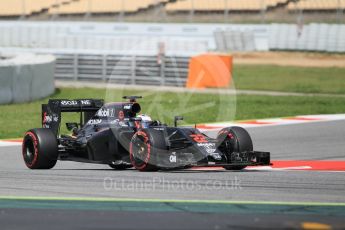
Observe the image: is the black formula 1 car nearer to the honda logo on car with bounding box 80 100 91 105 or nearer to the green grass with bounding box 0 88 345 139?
the honda logo on car with bounding box 80 100 91 105

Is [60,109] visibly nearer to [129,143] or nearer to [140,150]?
[129,143]

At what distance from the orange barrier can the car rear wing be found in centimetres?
1699

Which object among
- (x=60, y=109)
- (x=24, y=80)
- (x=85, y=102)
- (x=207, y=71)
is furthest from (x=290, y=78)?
(x=60, y=109)

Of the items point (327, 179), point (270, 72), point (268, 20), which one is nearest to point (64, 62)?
point (270, 72)

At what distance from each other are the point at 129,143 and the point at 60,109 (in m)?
1.93

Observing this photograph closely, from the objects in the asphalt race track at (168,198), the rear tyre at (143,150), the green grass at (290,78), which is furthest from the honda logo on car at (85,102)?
the green grass at (290,78)

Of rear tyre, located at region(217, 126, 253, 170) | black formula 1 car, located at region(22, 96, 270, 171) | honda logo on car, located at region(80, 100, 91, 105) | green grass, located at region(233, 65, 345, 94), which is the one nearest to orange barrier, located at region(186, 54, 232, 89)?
green grass, located at region(233, 65, 345, 94)

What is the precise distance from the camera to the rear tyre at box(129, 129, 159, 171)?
509 inches

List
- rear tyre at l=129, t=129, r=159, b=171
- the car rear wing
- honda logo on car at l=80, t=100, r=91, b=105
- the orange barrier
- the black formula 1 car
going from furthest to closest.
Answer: the orange barrier → honda logo on car at l=80, t=100, r=91, b=105 → the car rear wing → the black formula 1 car → rear tyre at l=129, t=129, r=159, b=171

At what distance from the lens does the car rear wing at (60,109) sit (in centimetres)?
1509

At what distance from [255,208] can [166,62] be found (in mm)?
Answer: 24223

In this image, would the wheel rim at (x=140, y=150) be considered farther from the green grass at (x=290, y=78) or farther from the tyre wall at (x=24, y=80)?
the green grass at (x=290, y=78)

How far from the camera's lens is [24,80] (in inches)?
1017

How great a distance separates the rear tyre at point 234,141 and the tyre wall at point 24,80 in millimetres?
12041
